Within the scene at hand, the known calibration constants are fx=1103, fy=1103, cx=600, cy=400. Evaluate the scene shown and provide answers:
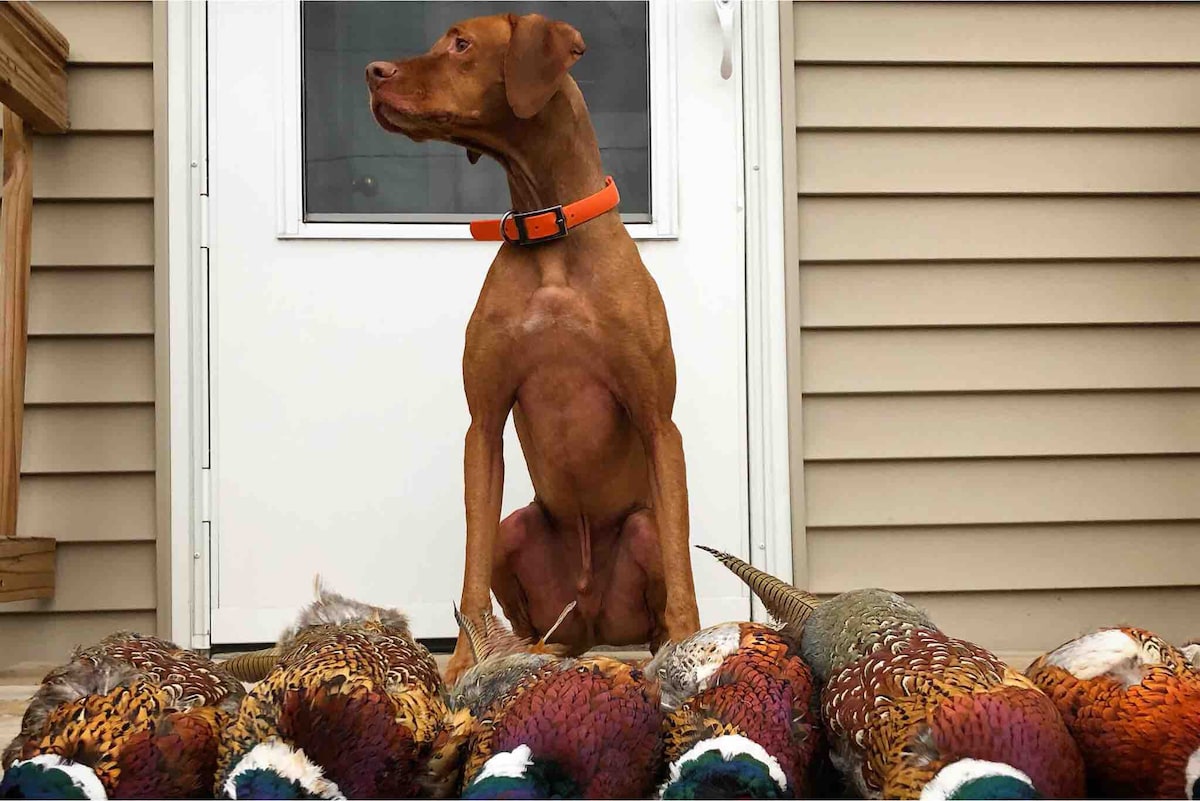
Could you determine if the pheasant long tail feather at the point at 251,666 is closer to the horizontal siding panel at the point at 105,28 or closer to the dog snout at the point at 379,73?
the dog snout at the point at 379,73

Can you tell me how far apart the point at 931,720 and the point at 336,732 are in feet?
1.71

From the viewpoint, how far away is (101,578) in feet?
9.48

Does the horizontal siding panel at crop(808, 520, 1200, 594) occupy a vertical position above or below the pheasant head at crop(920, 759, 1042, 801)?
below

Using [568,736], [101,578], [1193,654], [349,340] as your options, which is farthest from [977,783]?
[101,578]

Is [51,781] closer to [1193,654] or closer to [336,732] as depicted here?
[336,732]

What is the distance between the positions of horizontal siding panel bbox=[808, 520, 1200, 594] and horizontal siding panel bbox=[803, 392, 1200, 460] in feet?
0.71

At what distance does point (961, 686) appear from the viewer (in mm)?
992

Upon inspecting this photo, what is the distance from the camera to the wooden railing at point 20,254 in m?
2.63

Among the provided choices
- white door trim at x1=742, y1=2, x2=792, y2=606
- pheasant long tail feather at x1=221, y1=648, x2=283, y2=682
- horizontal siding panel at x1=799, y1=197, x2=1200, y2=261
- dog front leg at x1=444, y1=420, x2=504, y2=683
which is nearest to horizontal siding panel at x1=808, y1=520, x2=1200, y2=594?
white door trim at x1=742, y1=2, x2=792, y2=606

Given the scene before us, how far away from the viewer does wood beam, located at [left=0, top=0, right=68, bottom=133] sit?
99.1 inches

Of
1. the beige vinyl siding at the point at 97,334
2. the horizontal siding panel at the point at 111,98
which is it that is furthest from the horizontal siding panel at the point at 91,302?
the horizontal siding panel at the point at 111,98

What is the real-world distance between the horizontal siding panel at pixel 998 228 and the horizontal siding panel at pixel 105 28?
1.83 m

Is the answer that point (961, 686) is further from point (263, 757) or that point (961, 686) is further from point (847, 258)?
point (847, 258)

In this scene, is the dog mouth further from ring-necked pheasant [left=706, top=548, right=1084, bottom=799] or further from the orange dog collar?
ring-necked pheasant [left=706, top=548, right=1084, bottom=799]
